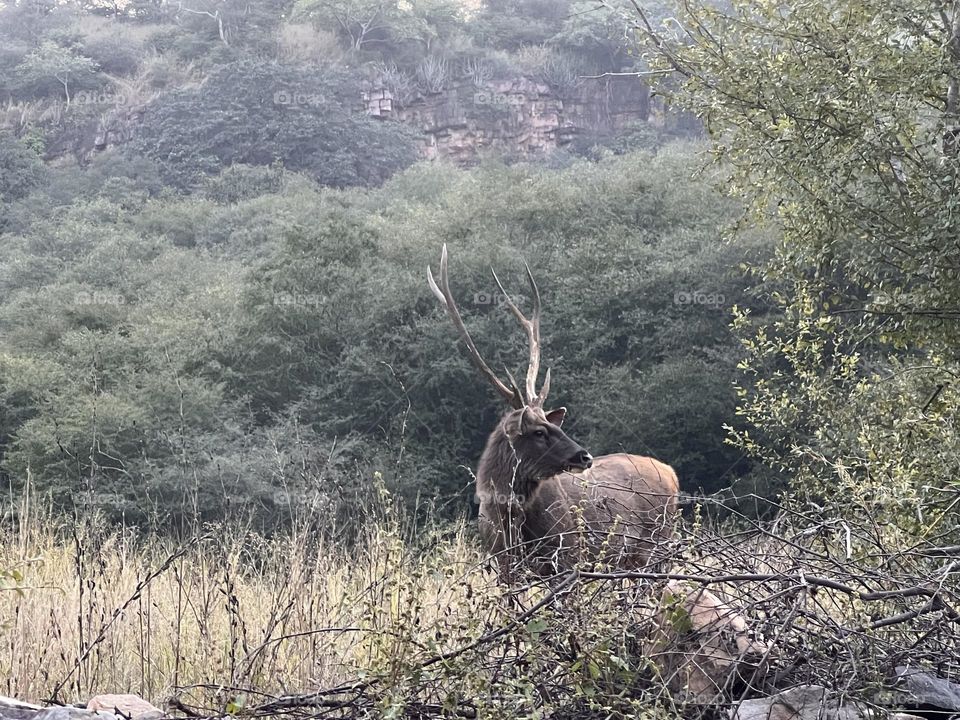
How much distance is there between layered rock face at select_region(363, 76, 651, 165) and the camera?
44.8 metres

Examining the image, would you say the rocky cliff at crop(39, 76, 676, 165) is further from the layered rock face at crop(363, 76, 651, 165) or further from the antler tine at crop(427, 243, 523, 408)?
the antler tine at crop(427, 243, 523, 408)

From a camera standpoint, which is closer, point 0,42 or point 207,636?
point 207,636

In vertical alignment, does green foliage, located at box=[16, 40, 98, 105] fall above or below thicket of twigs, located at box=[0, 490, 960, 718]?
below

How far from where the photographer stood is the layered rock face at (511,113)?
4475 centimetres

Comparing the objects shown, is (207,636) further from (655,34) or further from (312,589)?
(655,34)

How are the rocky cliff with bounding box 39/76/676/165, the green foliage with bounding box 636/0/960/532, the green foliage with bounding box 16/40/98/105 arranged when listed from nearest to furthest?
the green foliage with bounding box 636/0/960/532
the rocky cliff with bounding box 39/76/676/165
the green foliage with bounding box 16/40/98/105

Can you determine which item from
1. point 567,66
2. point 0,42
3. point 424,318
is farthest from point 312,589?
point 0,42

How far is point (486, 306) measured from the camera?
1875 cm

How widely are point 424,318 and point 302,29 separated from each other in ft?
112

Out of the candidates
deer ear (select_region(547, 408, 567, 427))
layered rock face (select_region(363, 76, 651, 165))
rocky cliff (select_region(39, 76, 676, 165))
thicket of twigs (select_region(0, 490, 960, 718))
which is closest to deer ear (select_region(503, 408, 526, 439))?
deer ear (select_region(547, 408, 567, 427))

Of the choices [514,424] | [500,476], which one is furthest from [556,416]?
[500,476]

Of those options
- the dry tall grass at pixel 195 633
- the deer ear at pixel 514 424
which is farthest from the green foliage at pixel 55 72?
the dry tall grass at pixel 195 633

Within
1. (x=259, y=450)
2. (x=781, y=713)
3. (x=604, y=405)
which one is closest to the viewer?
(x=781, y=713)

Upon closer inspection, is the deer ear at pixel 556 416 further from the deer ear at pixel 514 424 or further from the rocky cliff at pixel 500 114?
the rocky cliff at pixel 500 114
